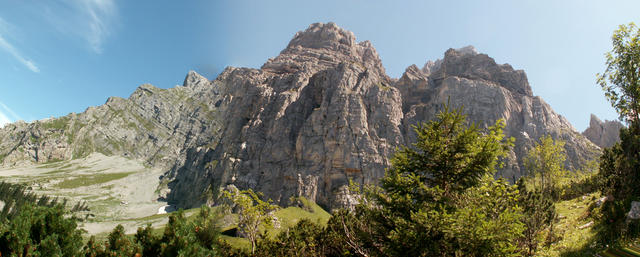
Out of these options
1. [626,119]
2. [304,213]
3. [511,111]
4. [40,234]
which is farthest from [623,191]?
[511,111]

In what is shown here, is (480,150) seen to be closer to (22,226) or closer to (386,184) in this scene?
(386,184)

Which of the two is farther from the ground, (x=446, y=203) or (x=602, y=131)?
(x=602, y=131)

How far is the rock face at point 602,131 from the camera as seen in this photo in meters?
170

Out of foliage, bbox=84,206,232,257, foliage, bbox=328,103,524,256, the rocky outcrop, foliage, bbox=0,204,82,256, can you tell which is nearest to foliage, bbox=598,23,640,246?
foliage, bbox=328,103,524,256

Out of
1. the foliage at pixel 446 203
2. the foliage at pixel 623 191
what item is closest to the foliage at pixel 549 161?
the foliage at pixel 623 191

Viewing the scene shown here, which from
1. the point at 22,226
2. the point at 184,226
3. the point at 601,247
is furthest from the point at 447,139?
the point at 22,226

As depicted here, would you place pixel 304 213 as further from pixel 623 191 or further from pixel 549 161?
pixel 623 191

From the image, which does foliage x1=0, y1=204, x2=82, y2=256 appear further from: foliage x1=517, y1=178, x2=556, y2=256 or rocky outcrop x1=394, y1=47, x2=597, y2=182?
rocky outcrop x1=394, y1=47, x2=597, y2=182

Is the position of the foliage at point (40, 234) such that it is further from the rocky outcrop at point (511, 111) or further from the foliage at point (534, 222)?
the rocky outcrop at point (511, 111)

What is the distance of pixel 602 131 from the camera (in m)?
180

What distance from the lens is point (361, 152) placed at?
151125mm

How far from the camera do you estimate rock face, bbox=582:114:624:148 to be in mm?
170500

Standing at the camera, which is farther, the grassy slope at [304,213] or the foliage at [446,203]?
the grassy slope at [304,213]

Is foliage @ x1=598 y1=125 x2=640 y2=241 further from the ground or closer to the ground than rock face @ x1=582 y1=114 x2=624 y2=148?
closer to the ground
